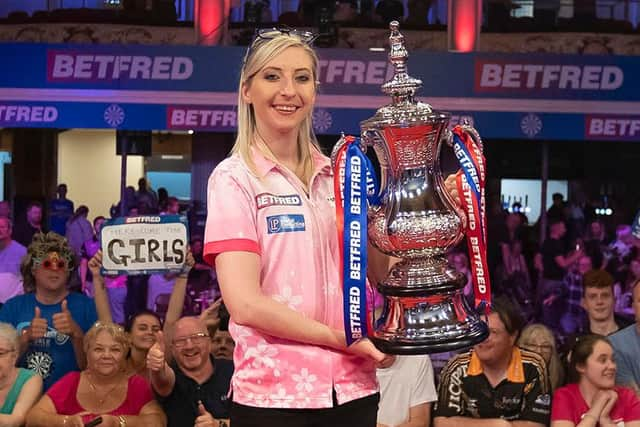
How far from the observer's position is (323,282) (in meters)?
2.21

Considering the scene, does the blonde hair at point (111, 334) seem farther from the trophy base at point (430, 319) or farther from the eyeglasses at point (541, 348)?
the trophy base at point (430, 319)

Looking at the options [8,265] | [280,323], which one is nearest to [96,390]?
[8,265]

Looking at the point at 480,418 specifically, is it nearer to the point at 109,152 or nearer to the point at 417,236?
the point at 417,236

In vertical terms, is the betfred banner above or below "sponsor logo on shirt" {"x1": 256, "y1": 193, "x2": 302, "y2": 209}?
above

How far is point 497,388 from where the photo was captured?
16.6 ft

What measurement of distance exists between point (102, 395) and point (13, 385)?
1.52ft

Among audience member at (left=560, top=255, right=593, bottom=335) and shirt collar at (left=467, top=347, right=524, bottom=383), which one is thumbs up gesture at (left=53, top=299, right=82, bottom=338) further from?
audience member at (left=560, top=255, right=593, bottom=335)

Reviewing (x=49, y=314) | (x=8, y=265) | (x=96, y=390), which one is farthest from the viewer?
(x=8, y=265)

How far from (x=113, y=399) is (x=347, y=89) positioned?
498 centimetres

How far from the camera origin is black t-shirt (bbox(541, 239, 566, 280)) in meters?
9.89

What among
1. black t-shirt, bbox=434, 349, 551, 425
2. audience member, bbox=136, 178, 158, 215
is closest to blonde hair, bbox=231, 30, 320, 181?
black t-shirt, bbox=434, 349, 551, 425

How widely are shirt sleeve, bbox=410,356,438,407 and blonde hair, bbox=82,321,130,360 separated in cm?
137

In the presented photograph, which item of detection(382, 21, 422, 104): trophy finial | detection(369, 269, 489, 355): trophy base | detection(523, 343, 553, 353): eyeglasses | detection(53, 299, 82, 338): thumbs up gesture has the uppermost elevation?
detection(382, 21, 422, 104): trophy finial

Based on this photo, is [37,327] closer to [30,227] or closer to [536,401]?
[536,401]
